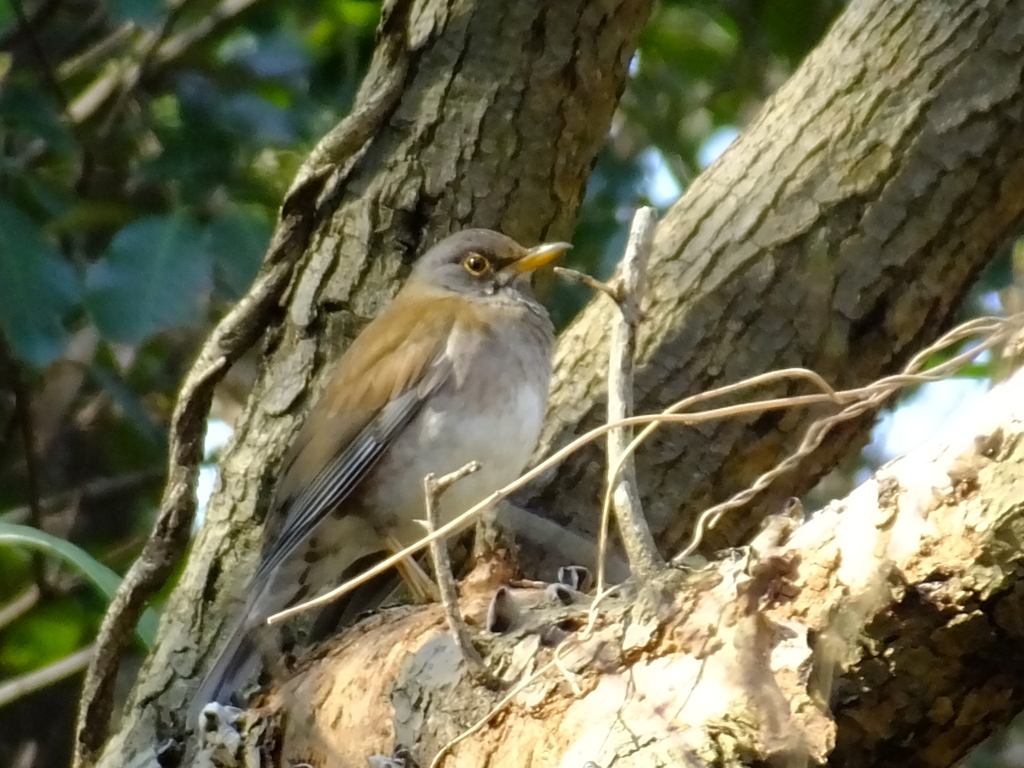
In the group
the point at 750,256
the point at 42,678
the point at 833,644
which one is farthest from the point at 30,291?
the point at 833,644

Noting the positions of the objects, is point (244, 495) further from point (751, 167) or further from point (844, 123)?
point (844, 123)

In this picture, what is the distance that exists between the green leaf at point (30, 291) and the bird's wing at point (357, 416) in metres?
0.79

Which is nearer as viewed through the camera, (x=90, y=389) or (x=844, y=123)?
(x=844, y=123)

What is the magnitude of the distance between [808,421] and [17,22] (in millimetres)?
2931

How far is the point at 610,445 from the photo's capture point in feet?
6.04

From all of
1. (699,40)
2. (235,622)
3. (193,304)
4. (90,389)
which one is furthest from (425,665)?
(699,40)

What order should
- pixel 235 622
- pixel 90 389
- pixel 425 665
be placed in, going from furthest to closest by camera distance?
1. pixel 90 389
2. pixel 235 622
3. pixel 425 665

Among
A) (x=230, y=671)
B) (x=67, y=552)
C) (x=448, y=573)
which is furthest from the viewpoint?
(x=67, y=552)

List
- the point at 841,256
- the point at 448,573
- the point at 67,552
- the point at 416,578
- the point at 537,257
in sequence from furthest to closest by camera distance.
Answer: the point at 537,257, the point at 416,578, the point at 841,256, the point at 67,552, the point at 448,573

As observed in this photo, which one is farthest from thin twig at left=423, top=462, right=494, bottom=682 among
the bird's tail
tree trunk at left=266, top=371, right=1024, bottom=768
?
the bird's tail

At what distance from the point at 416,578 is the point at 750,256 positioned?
45.8 inches

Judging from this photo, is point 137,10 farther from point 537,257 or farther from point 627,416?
point 627,416

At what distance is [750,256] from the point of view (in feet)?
9.85

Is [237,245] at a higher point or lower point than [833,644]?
higher
